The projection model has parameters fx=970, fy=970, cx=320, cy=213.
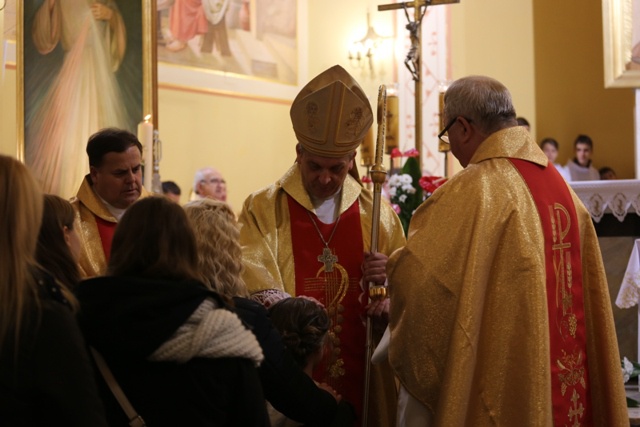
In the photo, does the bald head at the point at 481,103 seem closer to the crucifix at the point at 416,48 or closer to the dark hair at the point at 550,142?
the crucifix at the point at 416,48

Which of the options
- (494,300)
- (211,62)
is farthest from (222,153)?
(494,300)

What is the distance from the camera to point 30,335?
6.37ft

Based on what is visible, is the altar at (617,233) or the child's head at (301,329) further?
the altar at (617,233)

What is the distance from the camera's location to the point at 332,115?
3.72 m

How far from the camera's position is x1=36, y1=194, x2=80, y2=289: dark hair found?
225cm

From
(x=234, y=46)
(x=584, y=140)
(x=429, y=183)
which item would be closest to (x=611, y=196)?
(x=429, y=183)

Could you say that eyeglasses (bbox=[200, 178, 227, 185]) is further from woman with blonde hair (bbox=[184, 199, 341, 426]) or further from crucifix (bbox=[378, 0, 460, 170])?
woman with blonde hair (bbox=[184, 199, 341, 426])

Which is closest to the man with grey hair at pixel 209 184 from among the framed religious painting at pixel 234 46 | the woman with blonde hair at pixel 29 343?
the framed religious painting at pixel 234 46

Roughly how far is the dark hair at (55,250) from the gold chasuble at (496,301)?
1265 mm

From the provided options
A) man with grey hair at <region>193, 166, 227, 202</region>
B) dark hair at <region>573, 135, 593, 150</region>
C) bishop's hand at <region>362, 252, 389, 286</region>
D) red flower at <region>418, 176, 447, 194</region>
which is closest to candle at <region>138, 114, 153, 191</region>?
red flower at <region>418, 176, 447, 194</region>

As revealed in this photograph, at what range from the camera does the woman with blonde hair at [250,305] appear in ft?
8.36

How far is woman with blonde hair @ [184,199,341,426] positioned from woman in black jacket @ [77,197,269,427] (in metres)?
0.21

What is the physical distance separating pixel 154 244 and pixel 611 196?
467cm

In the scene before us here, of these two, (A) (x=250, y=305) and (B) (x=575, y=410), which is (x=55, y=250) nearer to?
(A) (x=250, y=305)
